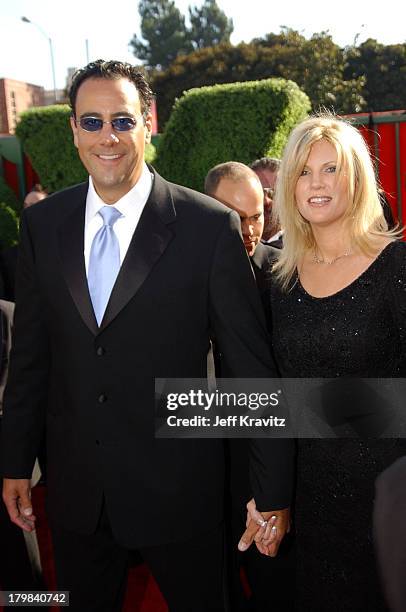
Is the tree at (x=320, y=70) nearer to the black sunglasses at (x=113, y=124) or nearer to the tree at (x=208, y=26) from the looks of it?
the black sunglasses at (x=113, y=124)

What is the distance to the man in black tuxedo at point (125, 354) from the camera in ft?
6.26

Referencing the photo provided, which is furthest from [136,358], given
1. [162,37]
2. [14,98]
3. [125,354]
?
[162,37]

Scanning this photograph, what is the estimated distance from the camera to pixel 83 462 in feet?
6.57

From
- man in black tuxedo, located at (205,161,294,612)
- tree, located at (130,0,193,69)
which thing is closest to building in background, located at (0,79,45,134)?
Result: tree, located at (130,0,193,69)

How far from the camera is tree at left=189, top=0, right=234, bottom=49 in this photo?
5647cm

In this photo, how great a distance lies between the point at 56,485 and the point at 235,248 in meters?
0.91

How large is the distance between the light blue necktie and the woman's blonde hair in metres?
0.60

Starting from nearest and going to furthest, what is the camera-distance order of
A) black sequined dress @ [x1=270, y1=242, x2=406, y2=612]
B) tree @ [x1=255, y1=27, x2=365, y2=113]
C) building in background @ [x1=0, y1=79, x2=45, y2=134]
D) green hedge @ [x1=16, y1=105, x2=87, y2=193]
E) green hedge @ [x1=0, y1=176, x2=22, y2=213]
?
1. black sequined dress @ [x1=270, y1=242, x2=406, y2=612]
2. green hedge @ [x1=0, y1=176, x2=22, y2=213]
3. green hedge @ [x1=16, y1=105, x2=87, y2=193]
4. tree @ [x1=255, y1=27, x2=365, y2=113]
5. building in background @ [x1=0, y1=79, x2=45, y2=134]

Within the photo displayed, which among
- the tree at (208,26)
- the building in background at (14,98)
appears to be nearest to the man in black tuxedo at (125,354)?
the building in background at (14,98)

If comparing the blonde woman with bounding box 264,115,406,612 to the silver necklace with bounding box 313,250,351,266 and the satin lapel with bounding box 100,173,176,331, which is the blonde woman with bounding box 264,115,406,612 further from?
the satin lapel with bounding box 100,173,176,331

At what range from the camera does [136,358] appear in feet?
6.28

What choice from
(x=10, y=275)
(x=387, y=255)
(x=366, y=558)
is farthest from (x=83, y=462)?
(x=10, y=275)

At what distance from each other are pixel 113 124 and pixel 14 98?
4621cm

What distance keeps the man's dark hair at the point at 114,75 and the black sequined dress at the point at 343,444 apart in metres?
0.76
